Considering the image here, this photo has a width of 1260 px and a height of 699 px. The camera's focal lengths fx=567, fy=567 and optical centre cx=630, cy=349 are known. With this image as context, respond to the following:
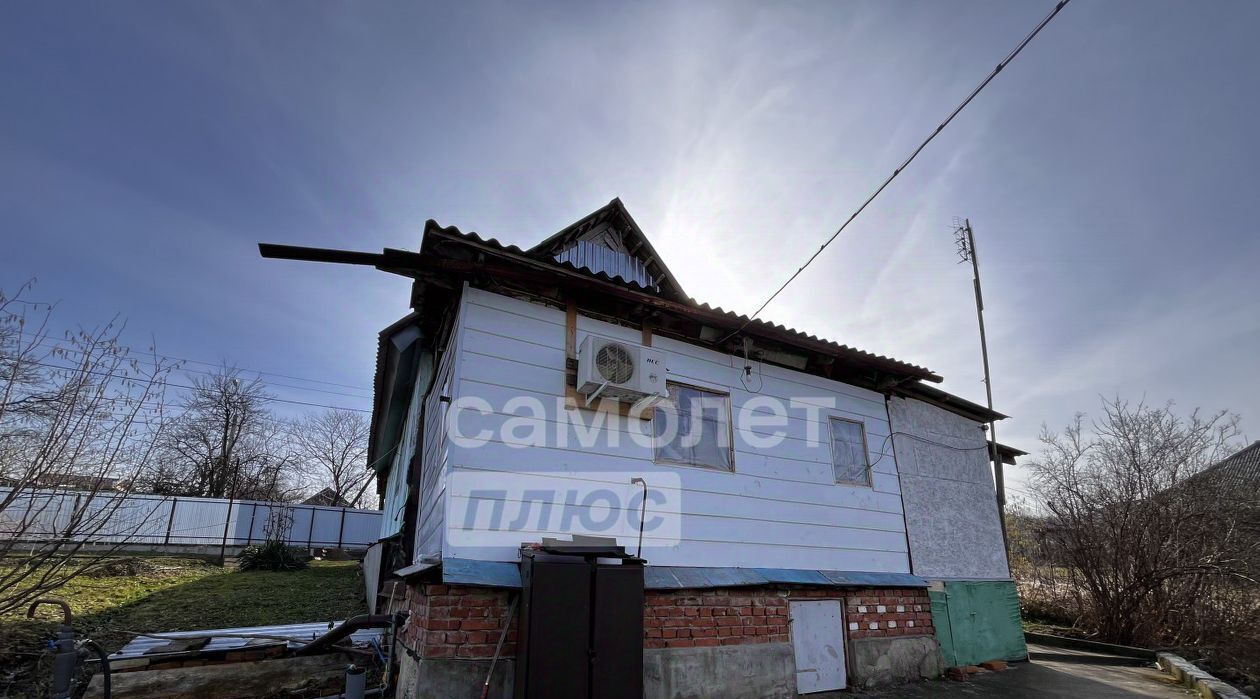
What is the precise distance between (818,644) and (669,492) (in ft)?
7.84

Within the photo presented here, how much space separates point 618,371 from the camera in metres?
5.24

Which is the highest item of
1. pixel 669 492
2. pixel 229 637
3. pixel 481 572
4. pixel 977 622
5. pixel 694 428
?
pixel 694 428

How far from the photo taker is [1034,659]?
8.48 metres

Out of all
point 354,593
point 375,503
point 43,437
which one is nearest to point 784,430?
point 43,437

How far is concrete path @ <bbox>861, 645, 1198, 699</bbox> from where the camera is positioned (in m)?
6.18

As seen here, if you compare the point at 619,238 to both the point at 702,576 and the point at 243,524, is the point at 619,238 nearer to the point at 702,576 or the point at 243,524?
the point at 702,576

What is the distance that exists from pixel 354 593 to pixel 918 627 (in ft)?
33.2

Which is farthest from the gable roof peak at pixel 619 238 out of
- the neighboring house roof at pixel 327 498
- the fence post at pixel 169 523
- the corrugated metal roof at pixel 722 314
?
the neighboring house roof at pixel 327 498

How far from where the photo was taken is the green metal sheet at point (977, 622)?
7184mm

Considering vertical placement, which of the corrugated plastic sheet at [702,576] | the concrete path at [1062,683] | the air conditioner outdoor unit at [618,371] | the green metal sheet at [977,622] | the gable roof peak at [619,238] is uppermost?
the gable roof peak at [619,238]

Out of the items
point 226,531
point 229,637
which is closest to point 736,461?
point 229,637

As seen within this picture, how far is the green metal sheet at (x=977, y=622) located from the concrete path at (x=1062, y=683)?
0.85 feet

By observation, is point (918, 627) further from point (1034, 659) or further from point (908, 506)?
point (1034, 659)

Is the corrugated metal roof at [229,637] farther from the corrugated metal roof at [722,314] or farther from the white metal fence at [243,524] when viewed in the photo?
the white metal fence at [243,524]
